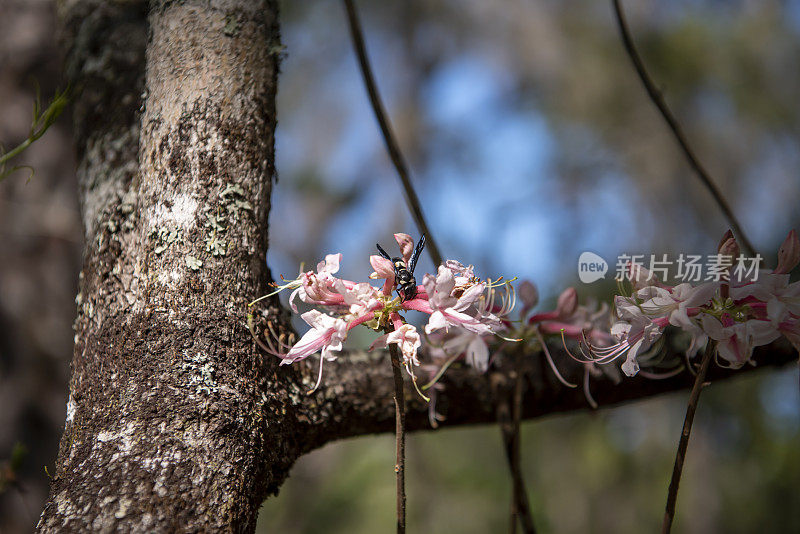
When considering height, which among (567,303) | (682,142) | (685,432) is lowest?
(685,432)

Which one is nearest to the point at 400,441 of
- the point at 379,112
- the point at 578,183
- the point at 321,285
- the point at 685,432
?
the point at 321,285

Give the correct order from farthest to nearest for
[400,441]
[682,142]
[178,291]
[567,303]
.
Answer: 1. [682,142]
2. [567,303]
3. [178,291]
4. [400,441]

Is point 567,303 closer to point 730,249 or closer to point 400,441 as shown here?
point 730,249

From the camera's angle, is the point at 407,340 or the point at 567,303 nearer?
the point at 407,340

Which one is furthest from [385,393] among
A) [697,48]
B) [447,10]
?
[447,10]

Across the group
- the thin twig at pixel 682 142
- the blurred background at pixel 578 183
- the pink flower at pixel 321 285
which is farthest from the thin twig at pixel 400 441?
the blurred background at pixel 578 183

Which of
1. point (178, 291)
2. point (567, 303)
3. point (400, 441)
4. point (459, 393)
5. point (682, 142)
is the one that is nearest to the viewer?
point (400, 441)

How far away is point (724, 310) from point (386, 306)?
55 centimetres

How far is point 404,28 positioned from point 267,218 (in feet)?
30.6

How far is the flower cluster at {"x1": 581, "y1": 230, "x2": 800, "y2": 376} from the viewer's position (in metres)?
0.86

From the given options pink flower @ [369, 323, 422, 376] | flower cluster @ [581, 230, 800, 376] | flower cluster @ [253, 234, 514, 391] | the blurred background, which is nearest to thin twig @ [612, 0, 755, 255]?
flower cluster @ [581, 230, 800, 376]

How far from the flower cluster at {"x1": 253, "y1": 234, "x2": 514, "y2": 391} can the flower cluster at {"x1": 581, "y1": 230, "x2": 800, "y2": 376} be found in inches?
9.8

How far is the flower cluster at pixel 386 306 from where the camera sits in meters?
0.86

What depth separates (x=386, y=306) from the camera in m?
0.90
